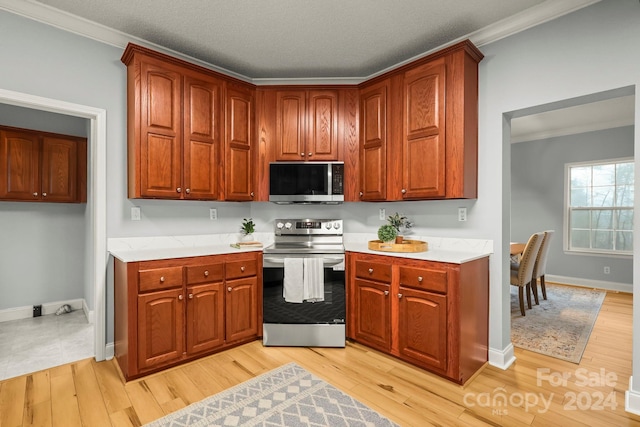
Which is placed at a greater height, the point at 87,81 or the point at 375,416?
the point at 87,81

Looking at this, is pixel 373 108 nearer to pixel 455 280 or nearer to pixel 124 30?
pixel 455 280

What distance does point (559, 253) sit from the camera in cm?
555

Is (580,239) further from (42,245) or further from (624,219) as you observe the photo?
(42,245)

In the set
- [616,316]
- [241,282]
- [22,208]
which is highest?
[22,208]

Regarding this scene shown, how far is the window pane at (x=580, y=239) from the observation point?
5332mm

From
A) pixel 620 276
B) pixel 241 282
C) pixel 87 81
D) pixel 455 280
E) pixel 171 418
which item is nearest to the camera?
pixel 171 418

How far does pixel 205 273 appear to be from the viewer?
2568mm

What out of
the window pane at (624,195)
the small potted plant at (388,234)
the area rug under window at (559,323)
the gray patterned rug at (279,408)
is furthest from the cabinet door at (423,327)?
the window pane at (624,195)

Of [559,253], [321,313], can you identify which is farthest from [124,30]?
[559,253]

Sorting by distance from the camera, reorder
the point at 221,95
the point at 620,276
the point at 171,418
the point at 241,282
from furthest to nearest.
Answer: the point at 620,276 → the point at 221,95 → the point at 241,282 → the point at 171,418

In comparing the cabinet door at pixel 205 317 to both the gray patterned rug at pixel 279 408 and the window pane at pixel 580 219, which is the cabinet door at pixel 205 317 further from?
the window pane at pixel 580 219

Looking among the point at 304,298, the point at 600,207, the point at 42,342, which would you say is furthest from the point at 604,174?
the point at 42,342

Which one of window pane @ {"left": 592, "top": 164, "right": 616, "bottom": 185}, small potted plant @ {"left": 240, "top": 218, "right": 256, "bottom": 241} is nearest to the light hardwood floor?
small potted plant @ {"left": 240, "top": 218, "right": 256, "bottom": 241}

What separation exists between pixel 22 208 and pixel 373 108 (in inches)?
159
